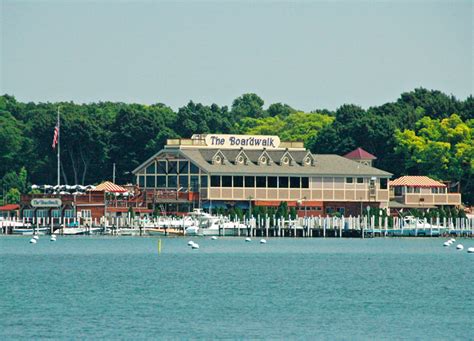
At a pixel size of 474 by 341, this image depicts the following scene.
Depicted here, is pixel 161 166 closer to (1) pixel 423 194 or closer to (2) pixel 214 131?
(1) pixel 423 194

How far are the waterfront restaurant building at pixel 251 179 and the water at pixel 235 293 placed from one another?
2651cm

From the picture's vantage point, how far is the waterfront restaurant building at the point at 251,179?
436 feet

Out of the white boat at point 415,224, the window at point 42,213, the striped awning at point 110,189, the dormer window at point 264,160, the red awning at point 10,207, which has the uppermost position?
the dormer window at point 264,160

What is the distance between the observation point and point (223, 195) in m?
133

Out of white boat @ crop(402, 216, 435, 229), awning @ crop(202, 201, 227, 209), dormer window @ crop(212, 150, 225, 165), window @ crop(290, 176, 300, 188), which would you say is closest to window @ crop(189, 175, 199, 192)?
awning @ crop(202, 201, 227, 209)

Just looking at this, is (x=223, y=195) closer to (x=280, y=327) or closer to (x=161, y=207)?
(x=161, y=207)

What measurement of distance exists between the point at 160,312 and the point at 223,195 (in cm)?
7556

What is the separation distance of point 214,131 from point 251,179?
46.6 meters

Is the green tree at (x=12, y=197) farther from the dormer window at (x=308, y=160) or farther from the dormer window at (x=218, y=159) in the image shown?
the dormer window at (x=308, y=160)

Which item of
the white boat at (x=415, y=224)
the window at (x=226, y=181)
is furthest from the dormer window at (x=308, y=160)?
the white boat at (x=415, y=224)

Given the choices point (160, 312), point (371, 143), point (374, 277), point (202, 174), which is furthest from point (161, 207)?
point (160, 312)

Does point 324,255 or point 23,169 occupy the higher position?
point 23,169

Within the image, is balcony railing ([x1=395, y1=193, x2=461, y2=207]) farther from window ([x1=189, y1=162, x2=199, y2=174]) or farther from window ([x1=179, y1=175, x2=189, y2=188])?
window ([x1=179, y1=175, x2=189, y2=188])

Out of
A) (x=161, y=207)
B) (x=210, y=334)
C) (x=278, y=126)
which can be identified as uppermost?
(x=278, y=126)
